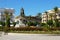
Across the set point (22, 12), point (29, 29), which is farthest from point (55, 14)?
point (29, 29)

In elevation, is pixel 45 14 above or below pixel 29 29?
above

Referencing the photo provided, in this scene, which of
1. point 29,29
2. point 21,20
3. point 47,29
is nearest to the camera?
point 47,29

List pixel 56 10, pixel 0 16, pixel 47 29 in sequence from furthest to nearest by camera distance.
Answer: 1. pixel 0 16
2. pixel 56 10
3. pixel 47 29

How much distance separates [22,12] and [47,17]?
43.8 feet

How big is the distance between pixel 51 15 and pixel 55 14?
7.04ft

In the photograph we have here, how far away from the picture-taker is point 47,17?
97.1m

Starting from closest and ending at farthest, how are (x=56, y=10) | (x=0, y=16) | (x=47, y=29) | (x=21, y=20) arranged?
Answer: (x=47, y=29) < (x=21, y=20) < (x=56, y=10) < (x=0, y=16)

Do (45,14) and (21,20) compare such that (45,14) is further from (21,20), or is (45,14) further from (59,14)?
(21,20)

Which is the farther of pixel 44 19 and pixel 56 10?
pixel 44 19

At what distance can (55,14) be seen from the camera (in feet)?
287

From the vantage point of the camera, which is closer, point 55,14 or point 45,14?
point 55,14

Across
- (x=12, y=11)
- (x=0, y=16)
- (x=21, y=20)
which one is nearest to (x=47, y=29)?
(x=21, y=20)

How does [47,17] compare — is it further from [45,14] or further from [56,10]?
[56,10]

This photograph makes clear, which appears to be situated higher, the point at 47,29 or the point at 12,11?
the point at 12,11
